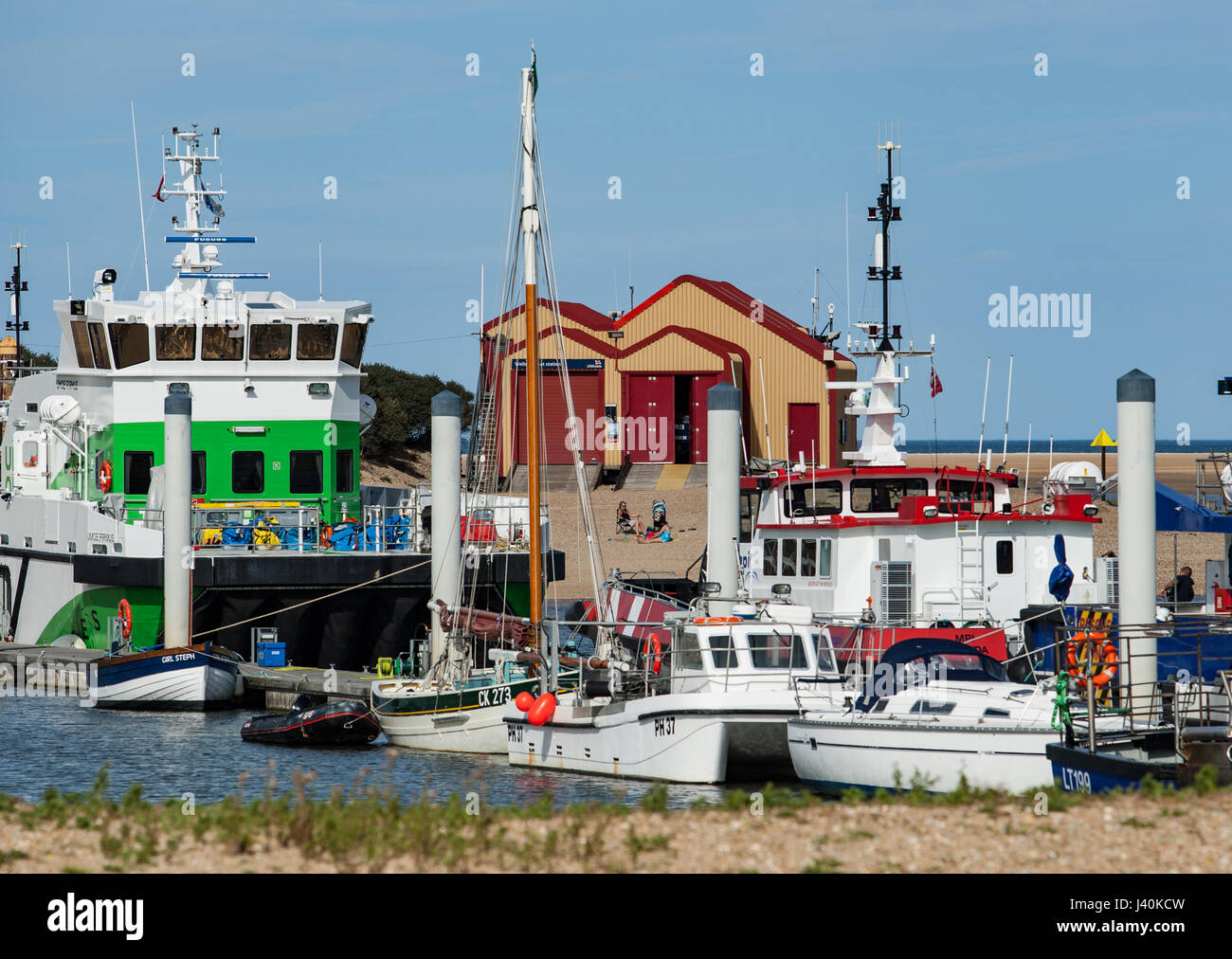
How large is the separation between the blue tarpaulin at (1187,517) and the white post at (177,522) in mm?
15533

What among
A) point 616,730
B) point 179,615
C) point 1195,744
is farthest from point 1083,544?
point 179,615

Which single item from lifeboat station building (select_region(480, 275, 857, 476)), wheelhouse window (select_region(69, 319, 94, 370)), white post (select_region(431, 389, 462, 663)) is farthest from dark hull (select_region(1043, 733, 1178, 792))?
lifeboat station building (select_region(480, 275, 857, 476))

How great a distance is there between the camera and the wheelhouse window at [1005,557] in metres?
23.3

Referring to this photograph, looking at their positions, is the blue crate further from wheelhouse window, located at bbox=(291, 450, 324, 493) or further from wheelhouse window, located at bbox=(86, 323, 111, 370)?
wheelhouse window, located at bbox=(86, 323, 111, 370)

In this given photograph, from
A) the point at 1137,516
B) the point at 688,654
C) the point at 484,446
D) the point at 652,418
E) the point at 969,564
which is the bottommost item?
the point at 688,654

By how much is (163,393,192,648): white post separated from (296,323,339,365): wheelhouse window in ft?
16.9

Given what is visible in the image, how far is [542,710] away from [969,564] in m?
6.93

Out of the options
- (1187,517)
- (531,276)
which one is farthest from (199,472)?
(1187,517)

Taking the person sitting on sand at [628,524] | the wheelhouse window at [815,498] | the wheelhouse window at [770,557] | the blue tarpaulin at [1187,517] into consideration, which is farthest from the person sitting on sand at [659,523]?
the blue tarpaulin at [1187,517]

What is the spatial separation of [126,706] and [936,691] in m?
14.6

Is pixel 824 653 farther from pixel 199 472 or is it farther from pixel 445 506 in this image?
pixel 199 472

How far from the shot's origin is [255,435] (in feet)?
102

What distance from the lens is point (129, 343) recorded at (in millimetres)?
31203

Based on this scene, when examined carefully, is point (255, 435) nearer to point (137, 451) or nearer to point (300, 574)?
point (137, 451)
